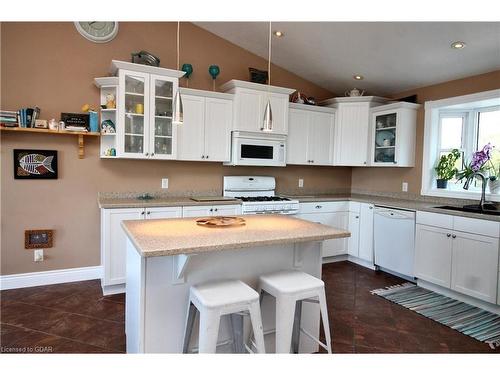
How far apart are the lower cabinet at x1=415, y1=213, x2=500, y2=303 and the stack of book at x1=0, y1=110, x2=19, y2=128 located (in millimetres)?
4216

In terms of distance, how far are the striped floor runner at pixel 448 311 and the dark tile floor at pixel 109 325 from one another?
0.11m

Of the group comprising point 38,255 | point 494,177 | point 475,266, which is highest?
point 494,177

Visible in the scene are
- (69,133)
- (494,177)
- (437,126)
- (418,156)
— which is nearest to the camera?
(69,133)

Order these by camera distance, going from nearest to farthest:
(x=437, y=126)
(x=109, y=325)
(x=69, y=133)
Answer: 1. (x=109, y=325)
2. (x=69, y=133)
3. (x=437, y=126)

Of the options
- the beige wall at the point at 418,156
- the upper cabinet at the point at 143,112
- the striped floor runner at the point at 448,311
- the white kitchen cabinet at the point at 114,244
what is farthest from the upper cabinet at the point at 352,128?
the white kitchen cabinet at the point at 114,244

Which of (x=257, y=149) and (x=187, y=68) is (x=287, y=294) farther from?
(x=187, y=68)

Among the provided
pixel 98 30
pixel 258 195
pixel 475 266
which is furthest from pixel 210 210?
pixel 475 266

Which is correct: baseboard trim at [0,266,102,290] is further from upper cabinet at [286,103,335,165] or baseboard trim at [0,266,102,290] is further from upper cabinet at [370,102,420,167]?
upper cabinet at [370,102,420,167]

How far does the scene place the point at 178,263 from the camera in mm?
1860

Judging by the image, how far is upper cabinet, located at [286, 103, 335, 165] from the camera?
178 inches

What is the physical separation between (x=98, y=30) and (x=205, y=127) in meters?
1.52

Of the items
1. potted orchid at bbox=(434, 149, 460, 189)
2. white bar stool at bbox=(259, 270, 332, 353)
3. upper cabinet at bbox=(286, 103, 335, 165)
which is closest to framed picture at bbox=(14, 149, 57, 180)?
white bar stool at bbox=(259, 270, 332, 353)

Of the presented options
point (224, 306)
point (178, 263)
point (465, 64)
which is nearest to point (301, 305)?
point (224, 306)

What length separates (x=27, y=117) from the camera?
3.22 metres
